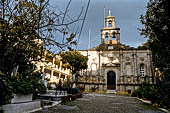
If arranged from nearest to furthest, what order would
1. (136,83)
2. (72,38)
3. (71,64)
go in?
(72,38) < (71,64) < (136,83)

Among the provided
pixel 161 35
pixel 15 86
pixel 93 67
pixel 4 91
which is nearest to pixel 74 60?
pixel 93 67

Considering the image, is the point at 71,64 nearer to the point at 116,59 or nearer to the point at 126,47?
the point at 116,59

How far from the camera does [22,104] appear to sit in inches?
183

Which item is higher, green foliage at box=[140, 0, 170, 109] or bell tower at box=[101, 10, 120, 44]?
bell tower at box=[101, 10, 120, 44]

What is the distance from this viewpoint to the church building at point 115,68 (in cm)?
2614

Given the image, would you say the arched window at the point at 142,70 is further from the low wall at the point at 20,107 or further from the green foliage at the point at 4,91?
the green foliage at the point at 4,91

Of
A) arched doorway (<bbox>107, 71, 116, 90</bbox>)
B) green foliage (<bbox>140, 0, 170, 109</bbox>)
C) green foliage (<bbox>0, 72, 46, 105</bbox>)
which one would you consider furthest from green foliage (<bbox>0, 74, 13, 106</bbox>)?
arched doorway (<bbox>107, 71, 116, 90</bbox>)

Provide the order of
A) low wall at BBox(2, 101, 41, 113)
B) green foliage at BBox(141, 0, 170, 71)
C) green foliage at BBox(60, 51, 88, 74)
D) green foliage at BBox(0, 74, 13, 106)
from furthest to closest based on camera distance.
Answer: green foliage at BBox(60, 51, 88, 74) < green foliage at BBox(141, 0, 170, 71) < low wall at BBox(2, 101, 41, 113) < green foliage at BBox(0, 74, 13, 106)

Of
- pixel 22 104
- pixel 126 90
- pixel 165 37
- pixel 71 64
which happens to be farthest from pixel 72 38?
pixel 126 90

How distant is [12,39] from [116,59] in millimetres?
25914

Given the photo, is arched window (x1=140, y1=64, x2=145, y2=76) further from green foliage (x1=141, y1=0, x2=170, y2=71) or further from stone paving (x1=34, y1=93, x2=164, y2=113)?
stone paving (x1=34, y1=93, x2=164, y2=113)

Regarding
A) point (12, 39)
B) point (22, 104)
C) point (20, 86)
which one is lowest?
point (22, 104)

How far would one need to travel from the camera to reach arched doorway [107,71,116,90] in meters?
27.2

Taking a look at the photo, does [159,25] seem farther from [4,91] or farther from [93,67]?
[93,67]
